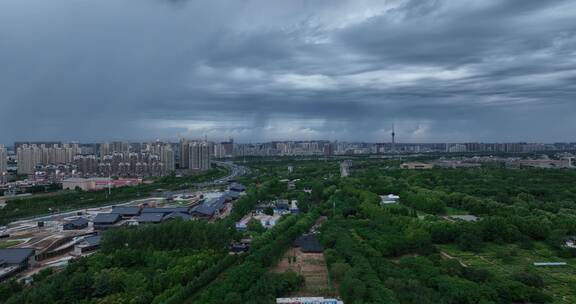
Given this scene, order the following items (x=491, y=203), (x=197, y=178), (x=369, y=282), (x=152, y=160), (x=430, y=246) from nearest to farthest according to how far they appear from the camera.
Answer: (x=369, y=282) < (x=430, y=246) < (x=491, y=203) < (x=197, y=178) < (x=152, y=160)

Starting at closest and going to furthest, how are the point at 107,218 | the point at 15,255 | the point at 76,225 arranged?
1. the point at 15,255
2. the point at 76,225
3. the point at 107,218

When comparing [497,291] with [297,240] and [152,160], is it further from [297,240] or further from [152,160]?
[152,160]

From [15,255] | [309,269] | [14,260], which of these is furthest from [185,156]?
[309,269]

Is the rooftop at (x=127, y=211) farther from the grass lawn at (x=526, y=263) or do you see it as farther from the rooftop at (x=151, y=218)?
the grass lawn at (x=526, y=263)

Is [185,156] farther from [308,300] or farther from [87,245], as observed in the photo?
[308,300]

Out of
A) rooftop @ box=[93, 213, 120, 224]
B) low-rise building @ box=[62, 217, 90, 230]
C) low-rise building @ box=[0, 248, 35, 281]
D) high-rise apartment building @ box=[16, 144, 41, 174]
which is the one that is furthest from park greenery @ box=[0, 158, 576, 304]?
high-rise apartment building @ box=[16, 144, 41, 174]

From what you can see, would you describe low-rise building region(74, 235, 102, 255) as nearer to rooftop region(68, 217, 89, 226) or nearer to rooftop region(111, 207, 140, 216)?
rooftop region(68, 217, 89, 226)

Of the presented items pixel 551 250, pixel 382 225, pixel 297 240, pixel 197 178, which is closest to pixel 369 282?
pixel 297 240
